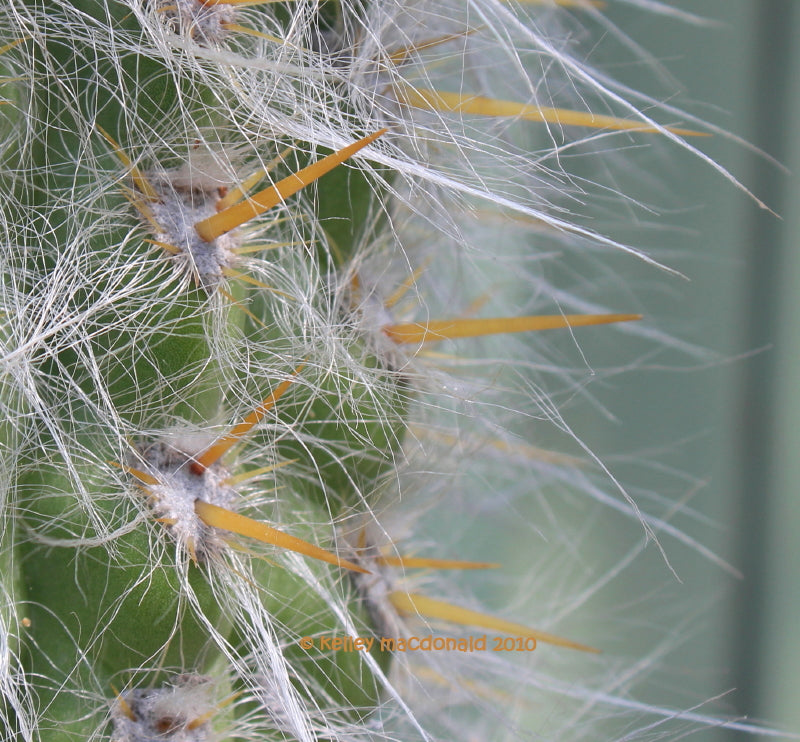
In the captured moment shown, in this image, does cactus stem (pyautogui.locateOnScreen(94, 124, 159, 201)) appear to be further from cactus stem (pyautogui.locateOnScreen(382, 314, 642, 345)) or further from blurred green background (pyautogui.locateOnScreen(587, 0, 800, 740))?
blurred green background (pyautogui.locateOnScreen(587, 0, 800, 740))

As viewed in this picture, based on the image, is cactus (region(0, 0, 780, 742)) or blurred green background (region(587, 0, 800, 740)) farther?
blurred green background (region(587, 0, 800, 740))

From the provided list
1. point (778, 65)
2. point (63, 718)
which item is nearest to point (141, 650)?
point (63, 718)

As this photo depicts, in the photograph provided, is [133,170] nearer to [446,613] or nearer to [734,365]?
[446,613]

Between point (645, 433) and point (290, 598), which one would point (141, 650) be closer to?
point (290, 598)

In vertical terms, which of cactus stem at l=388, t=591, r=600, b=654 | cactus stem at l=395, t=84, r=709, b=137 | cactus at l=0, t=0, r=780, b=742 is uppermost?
cactus stem at l=395, t=84, r=709, b=137

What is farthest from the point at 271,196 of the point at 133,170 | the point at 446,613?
the point at 446,613

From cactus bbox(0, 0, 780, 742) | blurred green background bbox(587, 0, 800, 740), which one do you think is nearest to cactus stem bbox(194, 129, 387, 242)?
cactus bbox(0, 0, 780, 742)
